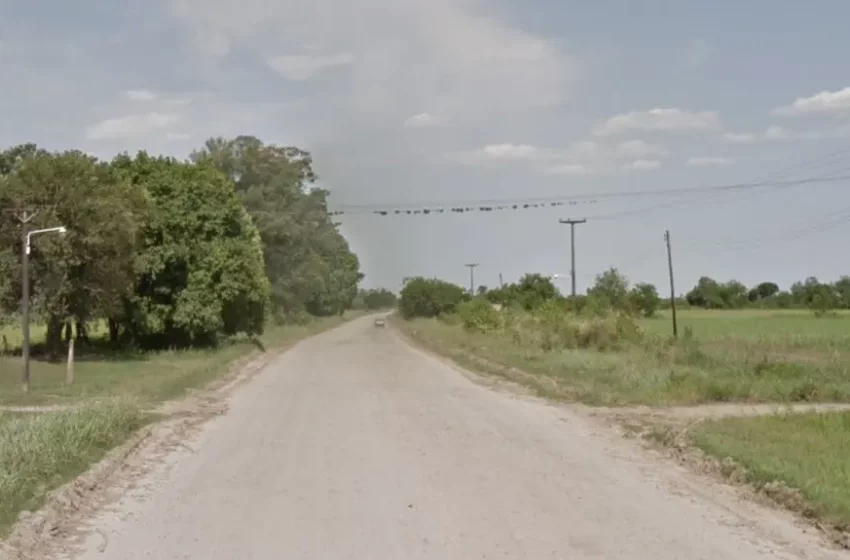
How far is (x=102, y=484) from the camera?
502 inches

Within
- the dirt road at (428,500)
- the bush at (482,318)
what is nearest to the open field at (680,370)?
the dirt road at (428,500)

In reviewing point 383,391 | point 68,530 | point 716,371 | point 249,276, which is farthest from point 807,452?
point 249,276

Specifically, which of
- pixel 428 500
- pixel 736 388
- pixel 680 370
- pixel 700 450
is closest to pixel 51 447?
pixel 428 500

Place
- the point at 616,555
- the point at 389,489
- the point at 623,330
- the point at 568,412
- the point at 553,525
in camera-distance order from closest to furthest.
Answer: the point at 616,555, the point at 553,525, the point at 389,489, the point at 568,412, the point at 623,330

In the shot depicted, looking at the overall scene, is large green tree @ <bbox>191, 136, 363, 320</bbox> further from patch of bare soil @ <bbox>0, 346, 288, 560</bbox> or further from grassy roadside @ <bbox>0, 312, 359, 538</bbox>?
patch of bare soil @ <bbox>0, 346, 288, 560</bbox>

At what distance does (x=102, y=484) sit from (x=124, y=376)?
2014 centimetres

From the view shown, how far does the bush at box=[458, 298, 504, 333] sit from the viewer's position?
62.0 meters

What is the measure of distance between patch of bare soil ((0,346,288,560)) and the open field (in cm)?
886

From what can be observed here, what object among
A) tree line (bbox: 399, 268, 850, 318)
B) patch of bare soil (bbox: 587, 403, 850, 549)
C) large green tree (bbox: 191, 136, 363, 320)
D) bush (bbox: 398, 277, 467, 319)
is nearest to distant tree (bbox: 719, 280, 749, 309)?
tree line (bbox: 399, 268, 850, 318)

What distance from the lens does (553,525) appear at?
10.0 metres

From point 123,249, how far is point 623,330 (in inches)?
795

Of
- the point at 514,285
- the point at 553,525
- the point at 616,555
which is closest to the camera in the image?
the point at 616,555

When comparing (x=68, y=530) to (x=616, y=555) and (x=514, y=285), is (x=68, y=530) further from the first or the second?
(x=514, y=285)

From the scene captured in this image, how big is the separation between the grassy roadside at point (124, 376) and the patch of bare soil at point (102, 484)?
2864 millimetres
